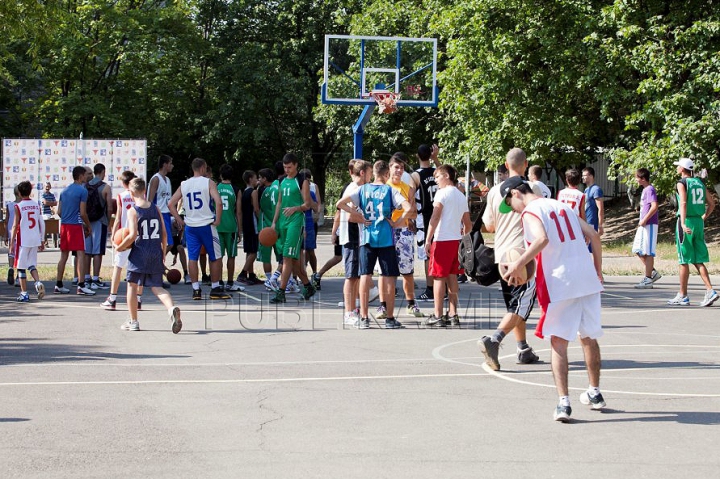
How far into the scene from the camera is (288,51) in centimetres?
4647

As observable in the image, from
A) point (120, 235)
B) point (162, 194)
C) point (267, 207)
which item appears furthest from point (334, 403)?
point (162, 194)

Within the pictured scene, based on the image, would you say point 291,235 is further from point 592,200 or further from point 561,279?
point 561,279

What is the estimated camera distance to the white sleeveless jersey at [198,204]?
14.8 m

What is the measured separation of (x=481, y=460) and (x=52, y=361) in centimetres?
518

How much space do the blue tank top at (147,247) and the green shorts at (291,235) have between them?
9.56 ft

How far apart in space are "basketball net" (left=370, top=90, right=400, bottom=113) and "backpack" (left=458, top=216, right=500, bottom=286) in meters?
15.1

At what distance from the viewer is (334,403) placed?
25.1ft

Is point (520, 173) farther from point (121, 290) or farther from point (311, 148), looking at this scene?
point (311, 148)

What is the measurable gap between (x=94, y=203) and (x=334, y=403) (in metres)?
9.75

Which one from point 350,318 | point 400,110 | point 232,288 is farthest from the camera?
point 400,110

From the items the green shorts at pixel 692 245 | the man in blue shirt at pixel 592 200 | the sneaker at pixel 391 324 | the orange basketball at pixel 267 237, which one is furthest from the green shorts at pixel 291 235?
the green shorts at pixel 692 245

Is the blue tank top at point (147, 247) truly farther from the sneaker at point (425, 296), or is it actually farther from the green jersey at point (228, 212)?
the green jersey at point (228, 212)

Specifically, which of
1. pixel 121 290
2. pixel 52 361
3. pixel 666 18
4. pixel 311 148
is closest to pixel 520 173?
pixel 52 361

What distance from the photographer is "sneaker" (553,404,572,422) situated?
698 centimetres
